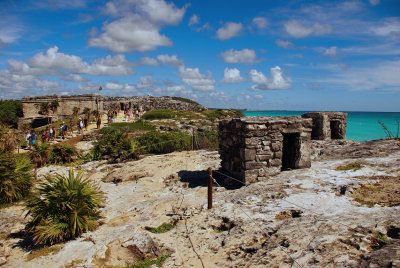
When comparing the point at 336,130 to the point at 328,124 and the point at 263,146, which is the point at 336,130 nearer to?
the point at 328,124

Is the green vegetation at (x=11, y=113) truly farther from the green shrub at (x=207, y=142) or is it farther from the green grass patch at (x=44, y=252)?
the green grass patch at (x=44, y=252)

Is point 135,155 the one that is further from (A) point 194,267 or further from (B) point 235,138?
(A) point 194,267

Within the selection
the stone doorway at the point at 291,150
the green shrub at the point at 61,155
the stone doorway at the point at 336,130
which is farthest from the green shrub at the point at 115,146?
the stone doorway at the point at 336,130

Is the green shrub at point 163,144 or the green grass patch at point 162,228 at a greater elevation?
the green shrub at point 163,144

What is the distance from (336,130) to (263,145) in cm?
881

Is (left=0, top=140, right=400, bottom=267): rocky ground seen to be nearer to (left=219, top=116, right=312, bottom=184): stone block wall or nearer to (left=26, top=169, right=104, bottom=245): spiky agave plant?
(left=26, top=169, right=104, bottom=245): spiky agave plant

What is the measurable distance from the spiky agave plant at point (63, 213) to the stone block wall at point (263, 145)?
439 cm

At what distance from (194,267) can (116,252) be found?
1.83 meters

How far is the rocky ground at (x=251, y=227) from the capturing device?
160 inches

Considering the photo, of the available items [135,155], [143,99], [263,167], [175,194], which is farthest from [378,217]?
[143,99]

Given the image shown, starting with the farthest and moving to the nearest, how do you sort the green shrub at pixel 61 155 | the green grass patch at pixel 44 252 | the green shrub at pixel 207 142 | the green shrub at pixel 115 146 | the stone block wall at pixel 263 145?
the green shrub at pixel 207 142
the green shrub at pixel 61 155
the green shrub at pixel 115 146
the stone block wall at pixel 263 145
the green grass patch at pixel 44 252

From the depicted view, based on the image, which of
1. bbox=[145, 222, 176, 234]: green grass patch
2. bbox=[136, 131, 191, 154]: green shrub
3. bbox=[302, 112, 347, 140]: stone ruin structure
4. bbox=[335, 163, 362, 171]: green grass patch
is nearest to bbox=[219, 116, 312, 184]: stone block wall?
bbox=[335, 163, 362, 171]: green grass patch

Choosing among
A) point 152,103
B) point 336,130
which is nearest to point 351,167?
point 336,130

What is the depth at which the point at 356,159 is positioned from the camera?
9.07 meters
